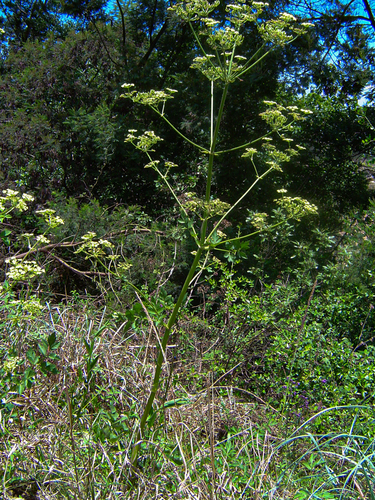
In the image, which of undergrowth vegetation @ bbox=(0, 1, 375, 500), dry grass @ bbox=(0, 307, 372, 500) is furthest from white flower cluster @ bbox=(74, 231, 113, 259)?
dry grass @ bbox=(0, 307, 372, 500)

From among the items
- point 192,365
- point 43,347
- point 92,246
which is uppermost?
point 92,246

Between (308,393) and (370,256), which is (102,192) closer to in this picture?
(370,256)

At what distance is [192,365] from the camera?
3205 millimetres

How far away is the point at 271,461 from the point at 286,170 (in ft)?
16.6

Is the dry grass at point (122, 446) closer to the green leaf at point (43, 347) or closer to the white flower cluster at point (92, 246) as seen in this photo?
the green leaf at point (43, 347)

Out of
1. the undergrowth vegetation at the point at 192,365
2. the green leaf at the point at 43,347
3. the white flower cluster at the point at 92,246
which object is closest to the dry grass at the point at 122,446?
the undergrowth vegetation at the point at 192,365

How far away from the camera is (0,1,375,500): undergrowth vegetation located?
1931 millimetres

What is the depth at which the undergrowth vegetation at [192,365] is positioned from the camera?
1931mm

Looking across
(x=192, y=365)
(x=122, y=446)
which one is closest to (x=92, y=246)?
(x=122, y=446)

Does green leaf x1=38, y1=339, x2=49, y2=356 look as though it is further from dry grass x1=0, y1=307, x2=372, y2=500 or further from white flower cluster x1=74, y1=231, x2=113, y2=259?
white flower cluster x1=74, y1=231, x2=113, y2=259

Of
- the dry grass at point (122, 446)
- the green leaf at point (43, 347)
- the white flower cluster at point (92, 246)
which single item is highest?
the white flower cluster at point (92, 246)

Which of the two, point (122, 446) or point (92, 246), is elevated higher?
point (92, 246)

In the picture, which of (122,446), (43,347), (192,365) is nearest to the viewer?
(43,347)

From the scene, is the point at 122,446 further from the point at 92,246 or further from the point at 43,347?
the point at 92,246
